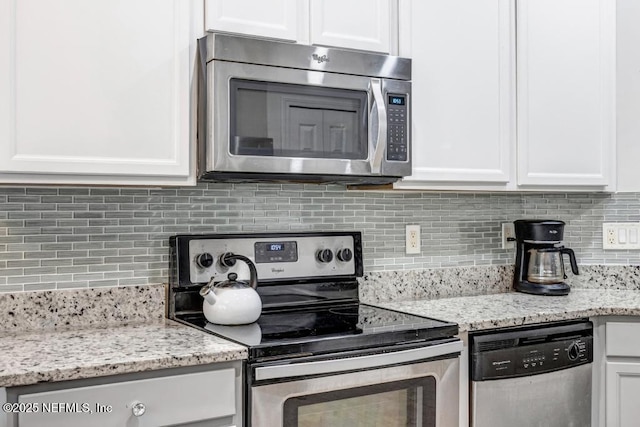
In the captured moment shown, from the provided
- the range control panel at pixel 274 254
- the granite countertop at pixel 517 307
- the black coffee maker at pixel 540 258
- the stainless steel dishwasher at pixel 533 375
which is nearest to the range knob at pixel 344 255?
the range control panel at pixel 274 254

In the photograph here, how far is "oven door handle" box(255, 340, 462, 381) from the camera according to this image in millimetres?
1680

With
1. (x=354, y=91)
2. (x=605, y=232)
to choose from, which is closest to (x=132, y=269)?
(x=354, y=91)

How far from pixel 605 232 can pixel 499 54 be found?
Result: 959 mm

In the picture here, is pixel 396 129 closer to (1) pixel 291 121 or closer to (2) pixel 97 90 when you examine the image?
(1) pixel 291 121

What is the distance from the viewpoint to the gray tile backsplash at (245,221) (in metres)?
1.99

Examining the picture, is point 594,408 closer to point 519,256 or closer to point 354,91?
point 519,256

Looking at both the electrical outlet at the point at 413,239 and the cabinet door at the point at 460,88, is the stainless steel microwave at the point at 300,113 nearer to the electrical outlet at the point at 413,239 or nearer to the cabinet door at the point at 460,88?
the cabinet door at the point at 460,88

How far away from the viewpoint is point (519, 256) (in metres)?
2.76

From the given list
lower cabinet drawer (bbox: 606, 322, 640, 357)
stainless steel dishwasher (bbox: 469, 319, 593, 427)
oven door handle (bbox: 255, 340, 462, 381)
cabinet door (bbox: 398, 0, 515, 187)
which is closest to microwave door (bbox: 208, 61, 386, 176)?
cabinet door (bbox: 398, 0, 515, 187)

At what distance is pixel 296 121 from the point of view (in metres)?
2.04

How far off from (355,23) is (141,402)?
132 cm

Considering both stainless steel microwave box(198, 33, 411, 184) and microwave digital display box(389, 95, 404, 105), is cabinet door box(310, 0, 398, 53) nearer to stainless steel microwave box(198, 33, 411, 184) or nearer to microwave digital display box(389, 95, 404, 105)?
stainless steel microwave box(198, 33, 411, 184)

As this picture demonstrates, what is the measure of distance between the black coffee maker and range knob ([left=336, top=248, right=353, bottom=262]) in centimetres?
76

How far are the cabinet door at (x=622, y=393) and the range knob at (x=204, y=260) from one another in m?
Answer: 1.41
